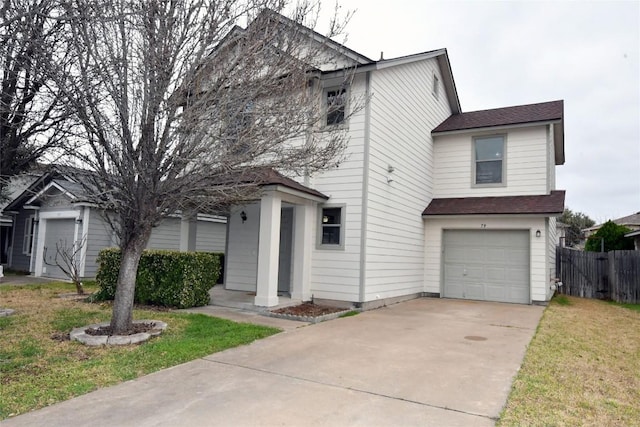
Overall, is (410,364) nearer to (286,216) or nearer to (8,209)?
(286,216)

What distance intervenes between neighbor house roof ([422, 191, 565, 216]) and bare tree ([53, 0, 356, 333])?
7721mm

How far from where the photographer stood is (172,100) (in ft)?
20.0

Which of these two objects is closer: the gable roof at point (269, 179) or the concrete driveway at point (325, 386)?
the concrete driveway at point (325, 386)

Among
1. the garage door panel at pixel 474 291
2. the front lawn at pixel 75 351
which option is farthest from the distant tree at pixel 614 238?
the front lawn at pixel 75 351

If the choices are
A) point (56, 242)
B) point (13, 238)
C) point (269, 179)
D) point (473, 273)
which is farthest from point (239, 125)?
point (13, 238)

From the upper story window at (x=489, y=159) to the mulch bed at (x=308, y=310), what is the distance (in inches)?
273

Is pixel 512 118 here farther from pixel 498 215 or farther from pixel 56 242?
pixel 56 242

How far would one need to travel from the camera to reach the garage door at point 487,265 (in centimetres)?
1238

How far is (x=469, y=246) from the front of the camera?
13.1 meters

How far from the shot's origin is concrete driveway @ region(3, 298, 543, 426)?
3.66m

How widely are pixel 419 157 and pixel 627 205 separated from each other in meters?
57.6

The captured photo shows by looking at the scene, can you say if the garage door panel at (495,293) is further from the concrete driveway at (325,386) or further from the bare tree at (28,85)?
the bare tree at (28,85)

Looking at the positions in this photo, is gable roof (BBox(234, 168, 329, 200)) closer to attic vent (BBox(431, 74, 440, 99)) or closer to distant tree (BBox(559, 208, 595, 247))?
attic vent (BBox(431, 74, 440, 99))

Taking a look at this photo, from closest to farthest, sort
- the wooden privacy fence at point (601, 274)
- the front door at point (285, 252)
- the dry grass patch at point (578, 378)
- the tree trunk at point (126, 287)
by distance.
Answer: the dry grass patch at point (578, 378), the tree trunk at point (126, 287), the front door at point (285, 252), the wooden privacy fence at point (601, 274)
